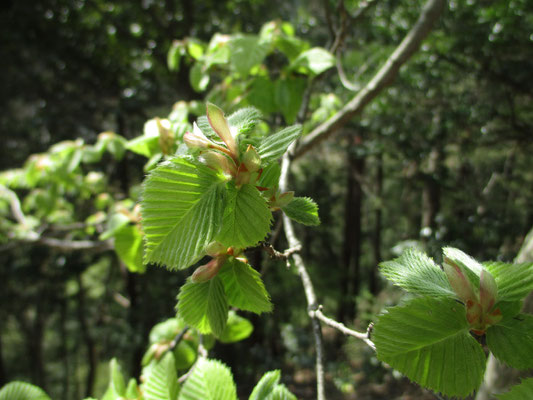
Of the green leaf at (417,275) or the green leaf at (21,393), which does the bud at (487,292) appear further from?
the green leaf at (21,393)

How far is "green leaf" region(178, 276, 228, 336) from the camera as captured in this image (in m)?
0.57

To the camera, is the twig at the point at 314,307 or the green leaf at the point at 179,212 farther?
the twig at the point at 314,307

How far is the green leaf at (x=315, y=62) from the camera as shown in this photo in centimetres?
108

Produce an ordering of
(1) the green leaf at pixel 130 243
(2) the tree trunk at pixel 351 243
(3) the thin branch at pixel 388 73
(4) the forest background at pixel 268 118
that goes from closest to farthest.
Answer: (1) the green leaf at pixel 130 243 < (3) the thin branch at pixel 388 73 < (4) the forest background at pixel 268 118 < (2) the tree trunk at pixel 351 243

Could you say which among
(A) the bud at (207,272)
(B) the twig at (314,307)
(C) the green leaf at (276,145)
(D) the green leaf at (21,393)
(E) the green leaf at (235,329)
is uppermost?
(C) the green leaf at (276,145)

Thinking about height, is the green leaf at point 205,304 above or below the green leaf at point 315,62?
below

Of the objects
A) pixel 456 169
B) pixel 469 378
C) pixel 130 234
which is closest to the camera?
pixel 469 378

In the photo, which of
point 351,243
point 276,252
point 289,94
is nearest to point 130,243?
point 276,252

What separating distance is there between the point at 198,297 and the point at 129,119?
14.2 feet

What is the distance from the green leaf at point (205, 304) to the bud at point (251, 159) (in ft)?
0.69

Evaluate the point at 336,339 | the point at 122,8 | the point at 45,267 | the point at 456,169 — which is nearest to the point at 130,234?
the point at 456,169

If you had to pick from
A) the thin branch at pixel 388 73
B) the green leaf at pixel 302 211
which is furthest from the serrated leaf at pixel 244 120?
the thin branch at pixel 388 73

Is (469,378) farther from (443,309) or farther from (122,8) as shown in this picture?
(122,8)

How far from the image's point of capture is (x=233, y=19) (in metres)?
4.43
